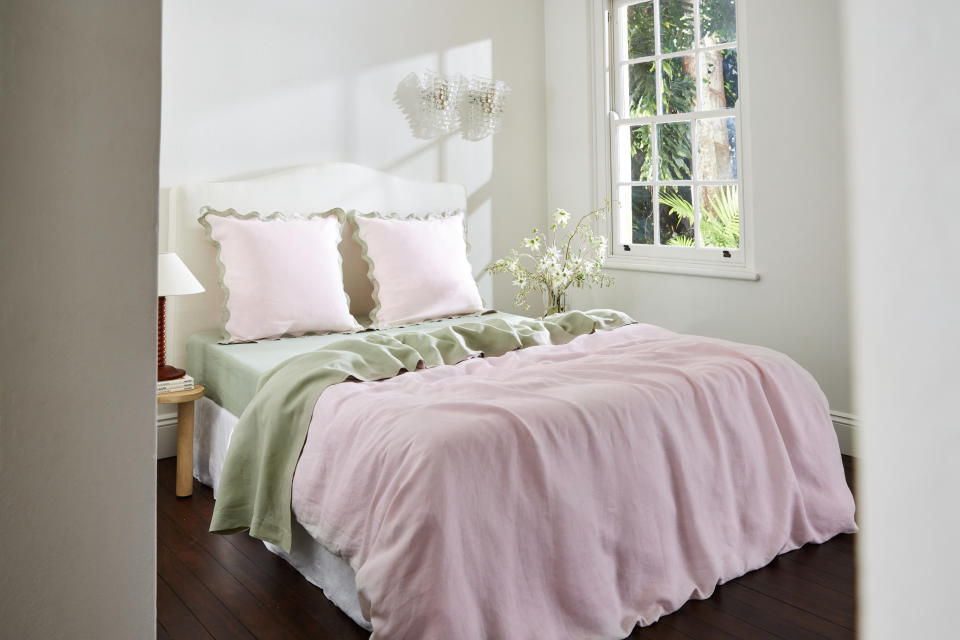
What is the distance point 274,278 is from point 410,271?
0.68 meters

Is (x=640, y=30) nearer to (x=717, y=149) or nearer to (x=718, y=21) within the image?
(x=718, y=21)

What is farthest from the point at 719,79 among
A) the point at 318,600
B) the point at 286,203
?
the point at 318,600

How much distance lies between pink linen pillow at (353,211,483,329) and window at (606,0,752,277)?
1.31 metres

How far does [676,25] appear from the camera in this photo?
444 cm

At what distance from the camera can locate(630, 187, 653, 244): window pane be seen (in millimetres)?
4689

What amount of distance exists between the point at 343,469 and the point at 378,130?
8.65 feet

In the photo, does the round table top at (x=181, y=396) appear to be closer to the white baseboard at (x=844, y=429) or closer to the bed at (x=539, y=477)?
the bed at (x=539, y=477)

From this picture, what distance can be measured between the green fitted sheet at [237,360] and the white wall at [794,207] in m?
1.65

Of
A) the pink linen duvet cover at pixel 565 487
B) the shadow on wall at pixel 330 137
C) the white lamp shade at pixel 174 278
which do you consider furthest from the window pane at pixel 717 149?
the white lamp shade at pixel 174 278

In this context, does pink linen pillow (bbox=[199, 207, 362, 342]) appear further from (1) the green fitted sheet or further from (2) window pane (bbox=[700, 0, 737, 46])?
(2) window pane (bbox=[700, 0, 737, 46])

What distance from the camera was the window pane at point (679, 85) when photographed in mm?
4375

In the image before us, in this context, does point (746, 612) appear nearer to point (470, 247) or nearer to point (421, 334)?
point (421, 334)

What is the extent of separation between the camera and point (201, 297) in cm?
367

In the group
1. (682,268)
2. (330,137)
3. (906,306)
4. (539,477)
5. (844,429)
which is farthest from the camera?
(682,268)
